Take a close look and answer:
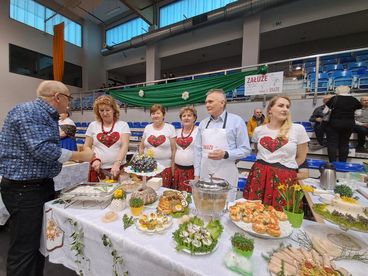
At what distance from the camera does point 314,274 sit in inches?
23.0

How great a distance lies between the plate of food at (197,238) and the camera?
28.4 inches

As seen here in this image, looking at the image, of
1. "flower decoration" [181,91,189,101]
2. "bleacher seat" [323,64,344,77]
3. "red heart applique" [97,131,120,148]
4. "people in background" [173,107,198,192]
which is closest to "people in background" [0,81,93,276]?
"red heart applique" [97,131,120,148]

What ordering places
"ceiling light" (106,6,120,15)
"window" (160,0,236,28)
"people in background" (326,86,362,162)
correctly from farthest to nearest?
"ceiling light" (106,6,120,15) < "window" (160,0,236,28) < "people in background" (326,86,362,162)

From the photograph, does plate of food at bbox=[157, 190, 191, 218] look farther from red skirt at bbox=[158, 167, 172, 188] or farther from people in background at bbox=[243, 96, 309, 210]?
red skirt at bbox=[158, 167, 172, 188]

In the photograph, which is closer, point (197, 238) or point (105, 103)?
point (197, 238)

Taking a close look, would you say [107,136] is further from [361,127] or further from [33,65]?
[33,65]

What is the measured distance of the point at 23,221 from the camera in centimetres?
111

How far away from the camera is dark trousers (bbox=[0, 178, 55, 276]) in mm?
1100

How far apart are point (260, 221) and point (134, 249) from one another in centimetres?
57

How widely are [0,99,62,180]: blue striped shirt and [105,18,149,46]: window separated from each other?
9.25m


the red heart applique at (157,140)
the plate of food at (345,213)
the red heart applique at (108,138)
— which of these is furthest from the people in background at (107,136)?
the plate of food at (345,213)

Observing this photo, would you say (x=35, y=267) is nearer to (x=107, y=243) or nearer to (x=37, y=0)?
(x=107, y=243)

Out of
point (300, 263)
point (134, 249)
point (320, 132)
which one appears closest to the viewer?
point (300, 263)

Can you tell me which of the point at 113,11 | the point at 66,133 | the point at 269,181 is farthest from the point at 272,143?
the point at 113,11
